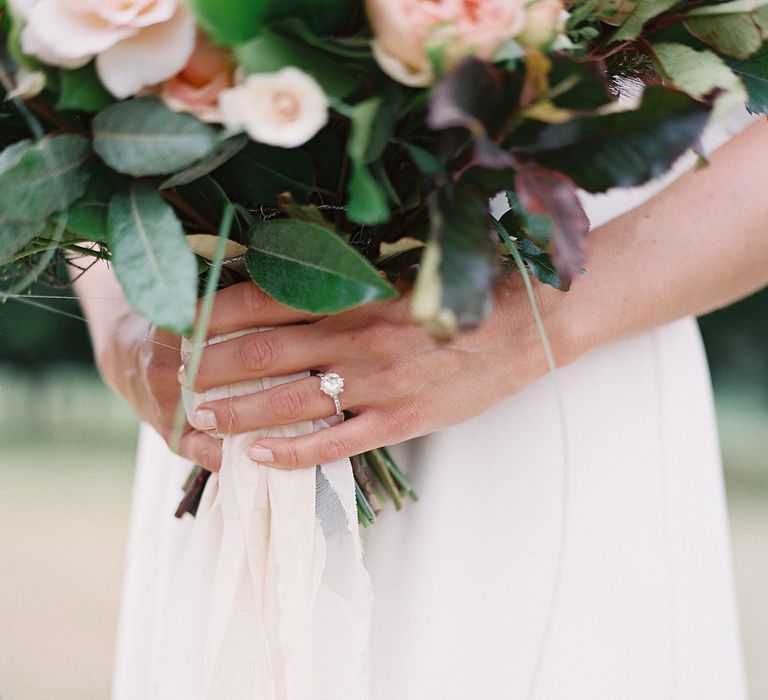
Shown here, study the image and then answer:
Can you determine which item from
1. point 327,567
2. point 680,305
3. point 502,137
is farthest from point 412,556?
point 502,137

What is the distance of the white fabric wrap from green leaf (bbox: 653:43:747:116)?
421 mm

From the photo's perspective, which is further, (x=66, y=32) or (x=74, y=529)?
(x=74, y=529)

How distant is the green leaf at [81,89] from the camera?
597mm

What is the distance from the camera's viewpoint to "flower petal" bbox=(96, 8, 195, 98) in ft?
A: 1.90

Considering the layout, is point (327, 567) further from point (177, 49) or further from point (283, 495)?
point (177, 49)

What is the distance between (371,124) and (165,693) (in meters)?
0.60

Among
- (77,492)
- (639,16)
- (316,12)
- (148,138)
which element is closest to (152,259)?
(148,138)

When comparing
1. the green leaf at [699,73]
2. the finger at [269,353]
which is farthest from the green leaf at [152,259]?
the green leaf at [699,73]

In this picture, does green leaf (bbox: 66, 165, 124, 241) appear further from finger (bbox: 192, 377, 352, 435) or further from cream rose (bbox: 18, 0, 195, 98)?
finger (bbox: 192, 377, 352, 435)

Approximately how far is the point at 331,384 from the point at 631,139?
0.38m

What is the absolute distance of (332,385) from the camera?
2.77ft

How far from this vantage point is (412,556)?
0.98m

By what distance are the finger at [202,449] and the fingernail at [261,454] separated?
0.09 meters

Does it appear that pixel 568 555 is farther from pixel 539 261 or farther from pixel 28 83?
pixel 28 83
